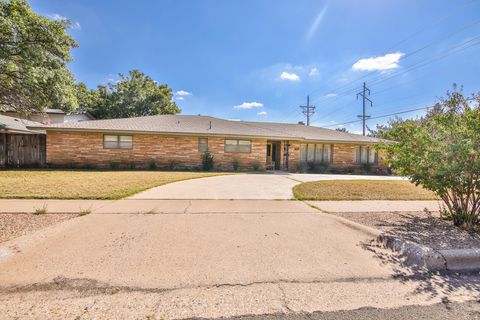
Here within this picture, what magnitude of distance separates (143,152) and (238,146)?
681 centimetres

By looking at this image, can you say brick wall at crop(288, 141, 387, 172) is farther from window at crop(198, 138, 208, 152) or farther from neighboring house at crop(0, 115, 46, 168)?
neighboring house at crop(0, 115, 46, 168)

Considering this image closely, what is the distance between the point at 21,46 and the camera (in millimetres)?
11797

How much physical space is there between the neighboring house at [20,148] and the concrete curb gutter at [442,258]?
20043 mm

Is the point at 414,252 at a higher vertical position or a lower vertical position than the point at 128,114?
lower

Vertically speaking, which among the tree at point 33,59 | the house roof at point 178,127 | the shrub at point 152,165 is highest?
the tree at point 33,59

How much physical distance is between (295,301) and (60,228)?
14.5 ft

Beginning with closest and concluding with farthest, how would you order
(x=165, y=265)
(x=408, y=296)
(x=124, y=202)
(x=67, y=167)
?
(x=408, y=296)
(x=165, y=265)
(x=124, y=202)
(x=67, y=167)

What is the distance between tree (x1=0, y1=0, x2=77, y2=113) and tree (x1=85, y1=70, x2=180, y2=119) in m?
17.6

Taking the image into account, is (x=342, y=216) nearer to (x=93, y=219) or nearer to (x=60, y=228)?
(x=93, y=219)

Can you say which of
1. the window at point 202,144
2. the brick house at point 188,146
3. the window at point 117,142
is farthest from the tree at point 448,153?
the window at point 117,142

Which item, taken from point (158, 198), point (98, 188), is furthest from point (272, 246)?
point (98, 188)

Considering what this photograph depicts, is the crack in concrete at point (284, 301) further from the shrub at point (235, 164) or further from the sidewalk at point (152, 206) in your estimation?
the shrub at point (235, 164)

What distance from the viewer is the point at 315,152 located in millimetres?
19719

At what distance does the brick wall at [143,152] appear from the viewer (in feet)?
50.3
